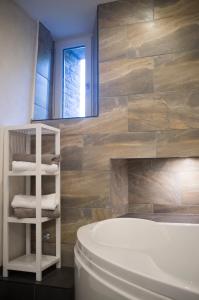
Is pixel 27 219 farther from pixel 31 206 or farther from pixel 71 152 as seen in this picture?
pixel 71 152

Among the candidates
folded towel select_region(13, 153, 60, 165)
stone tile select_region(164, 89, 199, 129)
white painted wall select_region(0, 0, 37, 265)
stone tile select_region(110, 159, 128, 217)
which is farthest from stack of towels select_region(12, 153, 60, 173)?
stone tile select_region(164, 89, 199, 129)

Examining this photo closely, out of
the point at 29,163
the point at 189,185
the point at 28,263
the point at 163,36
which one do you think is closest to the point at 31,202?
the point at 29,163

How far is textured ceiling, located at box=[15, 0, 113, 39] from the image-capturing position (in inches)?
85.5

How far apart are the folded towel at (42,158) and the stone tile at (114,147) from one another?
252mm

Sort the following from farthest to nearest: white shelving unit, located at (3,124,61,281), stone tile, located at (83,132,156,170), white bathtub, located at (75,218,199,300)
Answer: stone tile, located at (83,132,156,170) < white shelving unit, located at (3,124,61,281) < white bathtub, located at (75,218,199,300)

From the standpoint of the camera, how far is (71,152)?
212 centimetres

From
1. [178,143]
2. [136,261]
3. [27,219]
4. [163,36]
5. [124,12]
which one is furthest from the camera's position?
[124,12]

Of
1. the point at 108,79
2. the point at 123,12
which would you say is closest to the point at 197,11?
the point at 123,12

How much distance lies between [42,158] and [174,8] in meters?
1.45

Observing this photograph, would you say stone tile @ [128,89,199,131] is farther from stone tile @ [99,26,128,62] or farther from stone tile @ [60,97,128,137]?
stone tile @ [99,26,128,62]

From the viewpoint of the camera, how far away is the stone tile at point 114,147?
1977mm

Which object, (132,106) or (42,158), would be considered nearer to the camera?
(42,158)

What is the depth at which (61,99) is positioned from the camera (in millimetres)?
2463

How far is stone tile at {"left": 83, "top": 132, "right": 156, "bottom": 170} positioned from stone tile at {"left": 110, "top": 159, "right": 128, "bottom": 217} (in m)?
0.09
